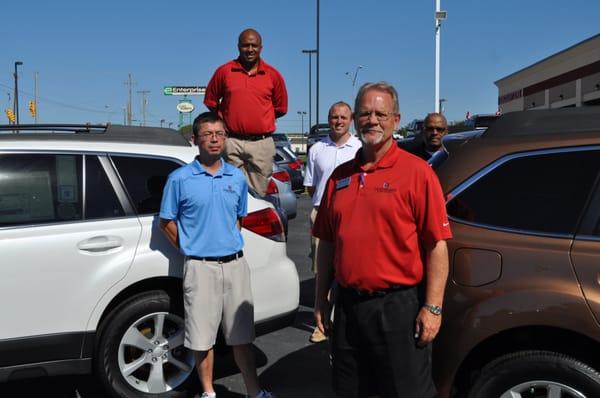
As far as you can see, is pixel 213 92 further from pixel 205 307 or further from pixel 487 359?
pixel 487 359

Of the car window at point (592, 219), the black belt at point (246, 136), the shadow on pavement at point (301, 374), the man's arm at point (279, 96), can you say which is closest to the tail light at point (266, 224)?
the black belt at point (246, 136)

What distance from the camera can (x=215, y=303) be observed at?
337 cm

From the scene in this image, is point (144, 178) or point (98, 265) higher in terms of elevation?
point (144, 178)

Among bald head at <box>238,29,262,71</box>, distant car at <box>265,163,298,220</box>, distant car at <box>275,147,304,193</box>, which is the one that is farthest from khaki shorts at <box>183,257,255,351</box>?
distant car at <box>275,147,304,193</box>

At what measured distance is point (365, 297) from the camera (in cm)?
242

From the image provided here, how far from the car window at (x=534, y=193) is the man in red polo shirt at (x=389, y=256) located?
478mm

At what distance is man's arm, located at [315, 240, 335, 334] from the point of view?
2.71 meters

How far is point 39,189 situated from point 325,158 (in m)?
2.24

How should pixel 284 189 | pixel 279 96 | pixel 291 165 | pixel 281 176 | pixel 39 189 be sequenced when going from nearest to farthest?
pixel 39 189 → pixel 279 96 → pixel 281 176 → pixel 284 189 → pixel 291 165

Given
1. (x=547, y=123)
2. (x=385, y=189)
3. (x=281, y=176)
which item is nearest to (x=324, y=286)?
(x=385, y=189)

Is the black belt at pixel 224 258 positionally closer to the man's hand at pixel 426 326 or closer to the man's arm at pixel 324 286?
the man's arm at pixel 324 286

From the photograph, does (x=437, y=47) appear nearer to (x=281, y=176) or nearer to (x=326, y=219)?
(x=281, y=176)

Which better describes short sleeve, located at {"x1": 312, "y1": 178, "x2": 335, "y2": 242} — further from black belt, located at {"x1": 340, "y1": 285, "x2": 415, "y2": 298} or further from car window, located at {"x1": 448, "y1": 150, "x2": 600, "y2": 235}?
car window, located at {"x1": 448, "y1": 150, "x2": 600, "y2": 235}

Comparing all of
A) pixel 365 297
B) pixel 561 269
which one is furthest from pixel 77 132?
pixel 561 269
